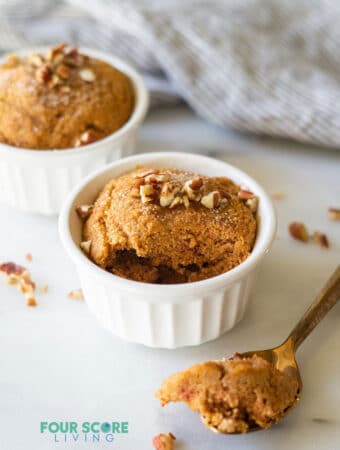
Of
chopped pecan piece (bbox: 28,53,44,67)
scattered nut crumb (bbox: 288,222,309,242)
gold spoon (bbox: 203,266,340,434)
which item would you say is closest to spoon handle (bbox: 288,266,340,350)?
gold spoon (bbox: 203,266,340,434)

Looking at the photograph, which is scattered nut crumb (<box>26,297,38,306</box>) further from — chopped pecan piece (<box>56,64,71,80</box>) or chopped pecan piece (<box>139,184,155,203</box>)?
chopped pecan piece (<box>56,64,71,80</box>)

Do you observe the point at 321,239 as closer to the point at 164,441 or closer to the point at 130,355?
the point at 130,355

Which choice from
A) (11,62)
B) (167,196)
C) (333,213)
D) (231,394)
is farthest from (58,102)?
(231,394)

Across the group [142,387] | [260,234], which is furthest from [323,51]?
[142,387]

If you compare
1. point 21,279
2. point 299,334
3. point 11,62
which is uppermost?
point 11,62

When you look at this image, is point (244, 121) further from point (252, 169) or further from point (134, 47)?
point (134, 47)

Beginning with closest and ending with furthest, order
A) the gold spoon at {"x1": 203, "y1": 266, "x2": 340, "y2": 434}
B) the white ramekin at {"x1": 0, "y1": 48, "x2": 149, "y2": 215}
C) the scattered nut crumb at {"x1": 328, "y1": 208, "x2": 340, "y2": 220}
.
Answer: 1. the gold spoon at {"x1": 203, "y1": 266, "x2": 340, "y2": 434}
2. the white ramekin at {"x1": 0, "y1": 48, "x2": 149, "y2": 215}
3. the scattered nut crumb at {"x1": 328, "y1": 208, "x2": 340, "y2": 220}
